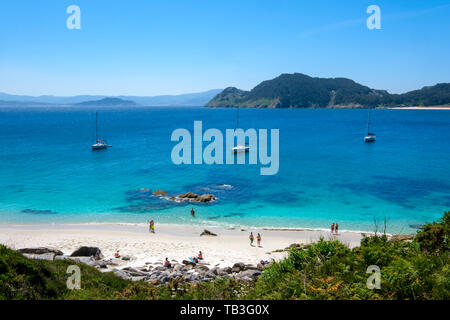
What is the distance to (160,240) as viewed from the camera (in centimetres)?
2483

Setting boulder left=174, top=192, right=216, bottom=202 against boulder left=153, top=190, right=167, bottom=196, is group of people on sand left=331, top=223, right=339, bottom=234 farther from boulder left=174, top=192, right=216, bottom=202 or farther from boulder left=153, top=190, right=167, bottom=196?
boulder left=153, top=190, right=167, bottom=196

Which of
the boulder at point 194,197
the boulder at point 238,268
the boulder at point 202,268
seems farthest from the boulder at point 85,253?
the boulder at point 194,197

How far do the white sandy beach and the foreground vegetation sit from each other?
796 centimetres

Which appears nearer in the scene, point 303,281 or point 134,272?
point 303,281

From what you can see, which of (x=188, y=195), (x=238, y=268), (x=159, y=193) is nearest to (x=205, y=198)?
(x=188, y=195)

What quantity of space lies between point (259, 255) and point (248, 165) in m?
34.0

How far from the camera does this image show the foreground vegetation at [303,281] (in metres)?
7.74

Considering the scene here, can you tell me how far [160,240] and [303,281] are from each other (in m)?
18.5

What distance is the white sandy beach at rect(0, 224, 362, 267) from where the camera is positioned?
21.3 meters

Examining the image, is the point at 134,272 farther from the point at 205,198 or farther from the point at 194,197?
the point at 194,197

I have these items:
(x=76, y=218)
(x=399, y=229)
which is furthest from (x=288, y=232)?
(x=76, y=218)

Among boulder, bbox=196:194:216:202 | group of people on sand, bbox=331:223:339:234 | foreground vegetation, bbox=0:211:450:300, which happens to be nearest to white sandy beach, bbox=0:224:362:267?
group of people on sand, bbox=331:223:339:234

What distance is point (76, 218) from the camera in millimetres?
31938
